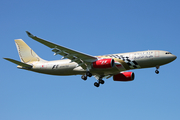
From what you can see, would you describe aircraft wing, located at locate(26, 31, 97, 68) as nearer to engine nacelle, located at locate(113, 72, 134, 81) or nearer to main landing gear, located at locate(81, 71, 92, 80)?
main landing gear, located at locate(81, 71, 92, 80)

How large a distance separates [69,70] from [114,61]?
275 inches

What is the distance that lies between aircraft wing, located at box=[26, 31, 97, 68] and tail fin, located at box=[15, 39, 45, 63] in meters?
9.45

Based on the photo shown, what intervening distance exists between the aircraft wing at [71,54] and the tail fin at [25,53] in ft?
31.0

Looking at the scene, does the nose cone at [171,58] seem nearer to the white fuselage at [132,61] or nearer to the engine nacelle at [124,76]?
the white fuselage at [132,61]

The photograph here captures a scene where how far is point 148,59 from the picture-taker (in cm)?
3866

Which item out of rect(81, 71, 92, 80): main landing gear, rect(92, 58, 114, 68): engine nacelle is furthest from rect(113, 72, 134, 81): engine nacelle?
rect(92, 58, 114, 68): engine nacelle

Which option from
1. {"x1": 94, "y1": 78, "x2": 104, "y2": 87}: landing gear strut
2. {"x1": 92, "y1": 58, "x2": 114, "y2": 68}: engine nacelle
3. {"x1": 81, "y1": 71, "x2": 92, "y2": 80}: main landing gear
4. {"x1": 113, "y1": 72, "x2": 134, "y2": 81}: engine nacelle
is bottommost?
{"x1": 94, "y1": 78, "x2": 104, "y2": 87}: landing gear strut

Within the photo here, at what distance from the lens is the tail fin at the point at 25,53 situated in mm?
47272

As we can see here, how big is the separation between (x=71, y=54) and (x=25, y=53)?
43.1 feet

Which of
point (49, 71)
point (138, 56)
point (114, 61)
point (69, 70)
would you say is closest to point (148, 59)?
point (138, 56)

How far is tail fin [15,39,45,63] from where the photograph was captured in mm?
47272

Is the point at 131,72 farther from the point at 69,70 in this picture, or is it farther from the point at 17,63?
the point at 17,63

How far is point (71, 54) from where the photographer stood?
38.1 metres

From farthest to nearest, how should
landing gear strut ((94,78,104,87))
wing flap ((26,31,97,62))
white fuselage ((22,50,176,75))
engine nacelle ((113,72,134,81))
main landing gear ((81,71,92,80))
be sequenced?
1. engine nacelle ((113,72,134,81))
2. landing gear strut ((94,78,104,87))
3. main landing gear ((81,71,92,80))
4. white fuselage ((22,50,176,75))
5. wing flap ((26,31,97,62))
